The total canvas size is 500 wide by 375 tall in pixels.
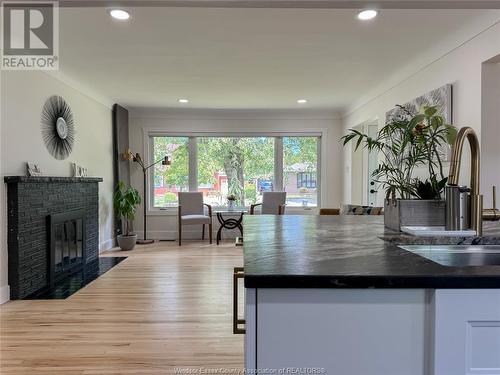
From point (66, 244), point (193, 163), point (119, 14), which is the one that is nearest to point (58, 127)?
point (66, 244)

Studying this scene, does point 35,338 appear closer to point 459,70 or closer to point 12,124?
point 12,124

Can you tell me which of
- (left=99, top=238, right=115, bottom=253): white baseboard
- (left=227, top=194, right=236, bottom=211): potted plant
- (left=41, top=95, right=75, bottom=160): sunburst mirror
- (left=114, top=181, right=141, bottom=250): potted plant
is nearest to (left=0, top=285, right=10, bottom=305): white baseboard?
(left=41, top=95, right=75, bottom=160): sunburst mirror

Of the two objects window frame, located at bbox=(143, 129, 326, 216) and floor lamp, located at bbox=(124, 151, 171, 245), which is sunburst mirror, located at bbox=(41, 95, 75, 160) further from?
window frame, located at bbox=(143, 129, 326, 216)

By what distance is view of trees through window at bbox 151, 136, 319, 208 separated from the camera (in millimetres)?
6828

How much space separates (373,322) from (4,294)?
3455 millimetres

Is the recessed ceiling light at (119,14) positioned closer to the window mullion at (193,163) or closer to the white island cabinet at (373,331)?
the white island cabinet at (373,331)

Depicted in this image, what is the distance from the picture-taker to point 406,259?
3.14ft

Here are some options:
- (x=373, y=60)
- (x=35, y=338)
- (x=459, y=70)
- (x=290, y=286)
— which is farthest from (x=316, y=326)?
(x=373, y=60)

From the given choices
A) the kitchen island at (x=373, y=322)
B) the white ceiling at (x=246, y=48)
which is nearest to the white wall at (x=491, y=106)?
the white ceiling at (x=246, y=48)

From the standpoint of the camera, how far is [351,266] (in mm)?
875

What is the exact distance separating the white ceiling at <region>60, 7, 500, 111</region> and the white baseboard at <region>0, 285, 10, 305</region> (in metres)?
2.22

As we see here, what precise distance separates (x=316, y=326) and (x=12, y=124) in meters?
3.51

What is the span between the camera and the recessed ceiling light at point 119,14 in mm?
2547

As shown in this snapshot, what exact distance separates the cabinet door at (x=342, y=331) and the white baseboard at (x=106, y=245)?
205 inches
